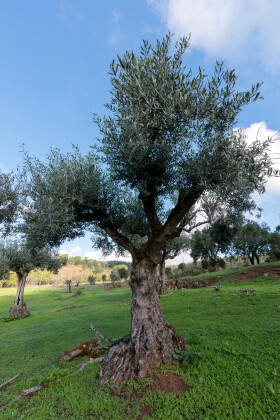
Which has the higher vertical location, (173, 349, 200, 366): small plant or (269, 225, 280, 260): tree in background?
(269, 225, 280, 260): tree in background

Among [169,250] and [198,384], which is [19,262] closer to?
[169,250]

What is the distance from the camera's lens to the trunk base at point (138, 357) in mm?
5977

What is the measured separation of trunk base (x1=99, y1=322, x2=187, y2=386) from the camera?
5977 millimetres

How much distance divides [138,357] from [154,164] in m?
7.00

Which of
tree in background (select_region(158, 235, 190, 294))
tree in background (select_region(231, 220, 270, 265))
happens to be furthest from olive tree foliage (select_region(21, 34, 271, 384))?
tree in background (select_region(231, 220, 270, 265))

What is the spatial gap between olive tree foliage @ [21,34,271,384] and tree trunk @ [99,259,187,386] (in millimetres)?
29

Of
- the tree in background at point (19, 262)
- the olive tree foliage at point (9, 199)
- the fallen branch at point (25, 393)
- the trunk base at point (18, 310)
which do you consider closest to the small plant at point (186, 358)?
the fallen branch at point (25, 393)

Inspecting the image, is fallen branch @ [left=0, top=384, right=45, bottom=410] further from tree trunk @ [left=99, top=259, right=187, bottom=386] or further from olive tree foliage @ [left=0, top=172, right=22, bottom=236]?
olive tree foliage @ [left=0, top=172, right=22, bottom=236]

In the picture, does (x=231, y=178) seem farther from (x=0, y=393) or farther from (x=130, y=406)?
(x=0, y=393)

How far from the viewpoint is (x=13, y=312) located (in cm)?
2145

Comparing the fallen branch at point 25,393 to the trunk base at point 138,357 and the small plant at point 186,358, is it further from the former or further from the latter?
the small plant at point 186,358

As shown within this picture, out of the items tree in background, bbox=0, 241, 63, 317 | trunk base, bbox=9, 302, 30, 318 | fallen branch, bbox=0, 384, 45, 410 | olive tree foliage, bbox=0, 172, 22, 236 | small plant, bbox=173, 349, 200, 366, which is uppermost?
olive tree foliage, bbox=0, 172, 22, 236

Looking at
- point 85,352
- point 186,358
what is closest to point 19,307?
point 85,352

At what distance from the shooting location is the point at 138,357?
630 cm
